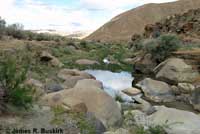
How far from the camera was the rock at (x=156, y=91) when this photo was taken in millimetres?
15539

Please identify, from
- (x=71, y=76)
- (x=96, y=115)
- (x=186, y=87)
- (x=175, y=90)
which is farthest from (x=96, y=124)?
(x=186, y=87)

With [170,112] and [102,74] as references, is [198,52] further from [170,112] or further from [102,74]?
[170,112]

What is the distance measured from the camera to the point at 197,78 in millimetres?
18484

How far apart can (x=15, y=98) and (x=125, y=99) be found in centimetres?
824

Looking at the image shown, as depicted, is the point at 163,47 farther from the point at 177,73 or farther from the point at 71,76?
the point at 71,76

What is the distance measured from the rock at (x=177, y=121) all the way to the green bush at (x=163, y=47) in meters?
13.7

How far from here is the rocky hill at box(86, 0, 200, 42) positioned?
105 m

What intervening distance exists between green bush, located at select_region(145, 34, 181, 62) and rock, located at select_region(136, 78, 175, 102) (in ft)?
19.5

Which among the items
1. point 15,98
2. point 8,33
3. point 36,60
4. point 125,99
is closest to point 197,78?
point 125,99

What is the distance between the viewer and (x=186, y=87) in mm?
17219

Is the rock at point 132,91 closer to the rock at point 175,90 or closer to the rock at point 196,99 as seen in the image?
the rock at point 175,90

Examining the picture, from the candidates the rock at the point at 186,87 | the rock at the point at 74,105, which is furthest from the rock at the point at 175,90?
the rock at the point at 74,105

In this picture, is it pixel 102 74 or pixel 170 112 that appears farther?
pixel 102 74

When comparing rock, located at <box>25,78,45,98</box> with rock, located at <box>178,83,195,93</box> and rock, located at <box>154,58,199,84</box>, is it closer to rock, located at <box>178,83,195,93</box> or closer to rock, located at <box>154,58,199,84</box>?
rock, located at <box>178,83,195,93</box>
